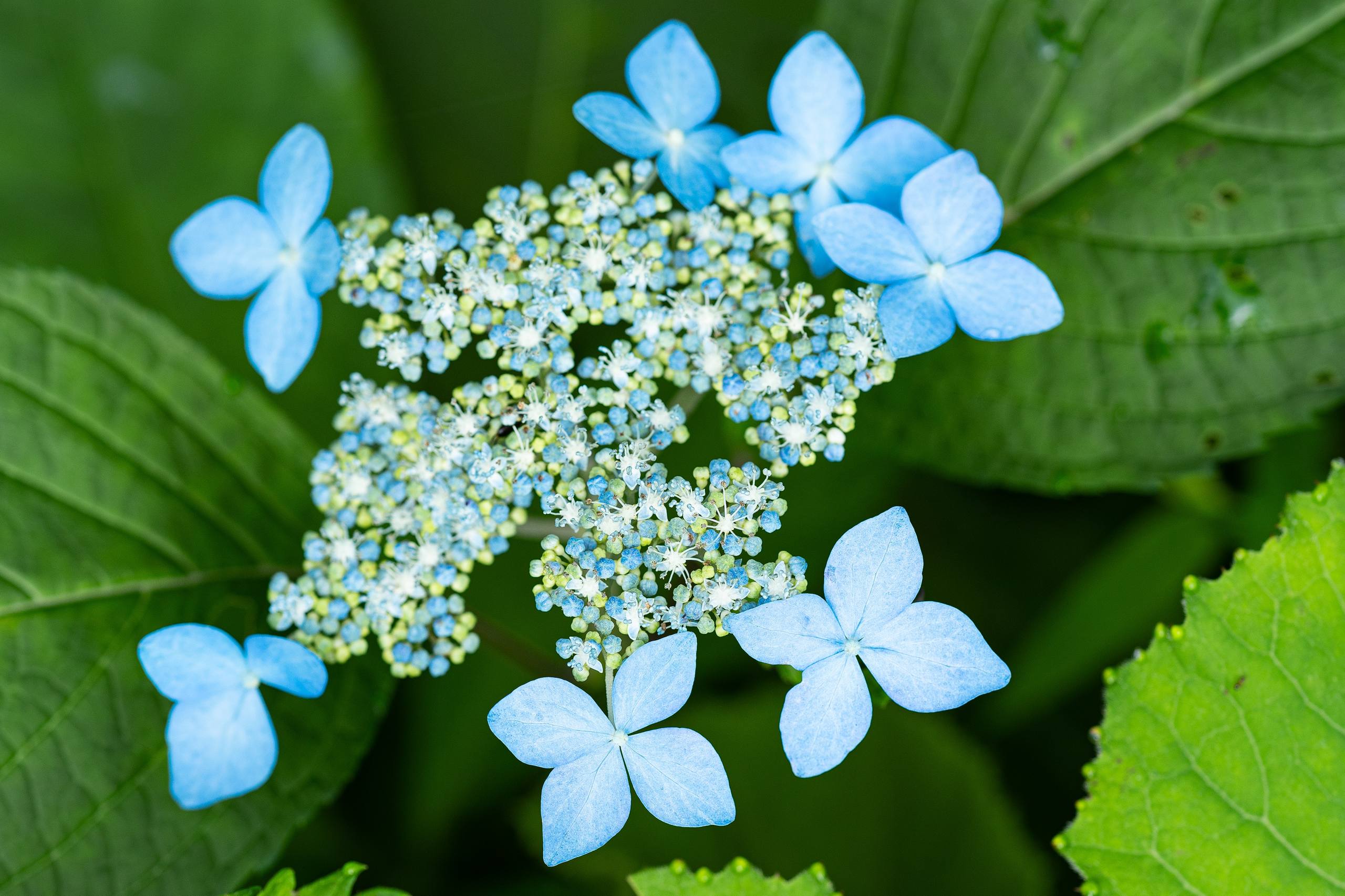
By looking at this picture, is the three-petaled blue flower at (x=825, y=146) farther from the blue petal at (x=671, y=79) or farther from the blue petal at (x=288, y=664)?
the blue petal at (x=288, y=664)

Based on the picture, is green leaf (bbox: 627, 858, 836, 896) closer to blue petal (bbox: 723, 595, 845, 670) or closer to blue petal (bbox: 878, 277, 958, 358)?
blue petal (bbox: 723, 595, 845, 670)

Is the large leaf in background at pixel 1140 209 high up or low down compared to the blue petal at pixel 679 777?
up

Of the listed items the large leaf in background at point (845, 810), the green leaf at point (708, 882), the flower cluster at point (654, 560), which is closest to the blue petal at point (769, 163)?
the flower cluster at point (654, 560)

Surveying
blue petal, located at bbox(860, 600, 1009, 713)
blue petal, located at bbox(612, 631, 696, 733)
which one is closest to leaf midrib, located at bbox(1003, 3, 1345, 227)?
blue petal, located at bbox(860, 600, 1009, 713)

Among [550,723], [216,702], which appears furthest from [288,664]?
[550,723]

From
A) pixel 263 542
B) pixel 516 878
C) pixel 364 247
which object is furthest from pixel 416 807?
pixel 364 247
